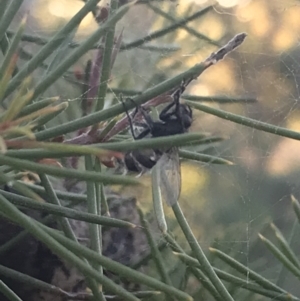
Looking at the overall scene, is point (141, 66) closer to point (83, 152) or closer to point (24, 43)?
point (24, 43)

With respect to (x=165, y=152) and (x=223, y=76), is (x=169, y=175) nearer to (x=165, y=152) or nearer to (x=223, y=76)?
(x=165, y=152)

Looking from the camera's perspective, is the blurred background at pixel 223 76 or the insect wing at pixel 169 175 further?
the blurred background at pixel 223 76

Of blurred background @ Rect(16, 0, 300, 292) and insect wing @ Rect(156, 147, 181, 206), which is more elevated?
blurred background @ Rect(16, 0, 300, 292)

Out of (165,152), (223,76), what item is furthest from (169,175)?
(223,76)

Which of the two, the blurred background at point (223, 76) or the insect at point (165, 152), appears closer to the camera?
the insect at point (165, 152)

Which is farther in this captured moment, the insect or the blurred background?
the blurred background

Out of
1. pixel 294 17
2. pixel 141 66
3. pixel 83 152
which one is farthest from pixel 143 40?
pixel 83 152

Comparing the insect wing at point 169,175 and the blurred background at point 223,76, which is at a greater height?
the blurred background at point 223,76
